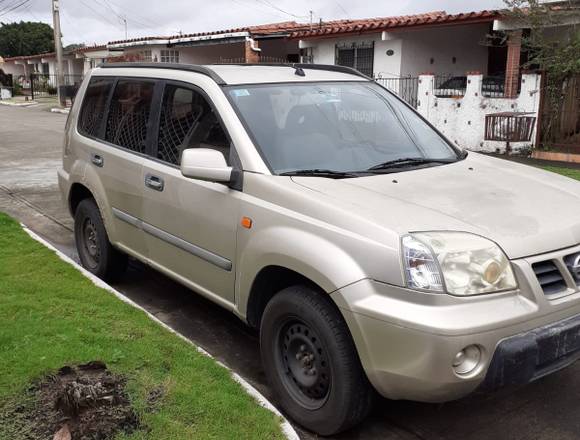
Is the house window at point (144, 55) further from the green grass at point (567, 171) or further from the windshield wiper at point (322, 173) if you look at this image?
the windshield wiper at point (322, 173)

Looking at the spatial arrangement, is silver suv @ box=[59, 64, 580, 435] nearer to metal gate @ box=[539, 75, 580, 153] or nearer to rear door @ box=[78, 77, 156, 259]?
rear door @ box=[78, 77, 156, 259]

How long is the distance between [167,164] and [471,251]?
7.60 ft

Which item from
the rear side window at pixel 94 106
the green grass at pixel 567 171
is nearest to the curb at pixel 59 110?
the green grass at pixel 567 171

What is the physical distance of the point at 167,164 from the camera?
14.2 ft

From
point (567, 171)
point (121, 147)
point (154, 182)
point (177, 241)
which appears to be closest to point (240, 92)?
point (154, 182)

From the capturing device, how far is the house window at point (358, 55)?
735 inches

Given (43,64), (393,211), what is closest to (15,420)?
(393,211)

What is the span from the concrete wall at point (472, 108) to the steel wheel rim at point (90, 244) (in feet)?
32.7

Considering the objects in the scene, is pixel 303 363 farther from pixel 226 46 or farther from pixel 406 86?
pixel 226 46

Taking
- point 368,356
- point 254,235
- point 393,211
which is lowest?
point 368,356

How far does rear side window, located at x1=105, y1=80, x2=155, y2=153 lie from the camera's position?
4.71 meters

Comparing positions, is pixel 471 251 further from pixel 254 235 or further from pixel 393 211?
pixel 254 235

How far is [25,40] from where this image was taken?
8056 cm

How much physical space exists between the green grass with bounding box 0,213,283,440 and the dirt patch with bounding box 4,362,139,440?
0.07m
